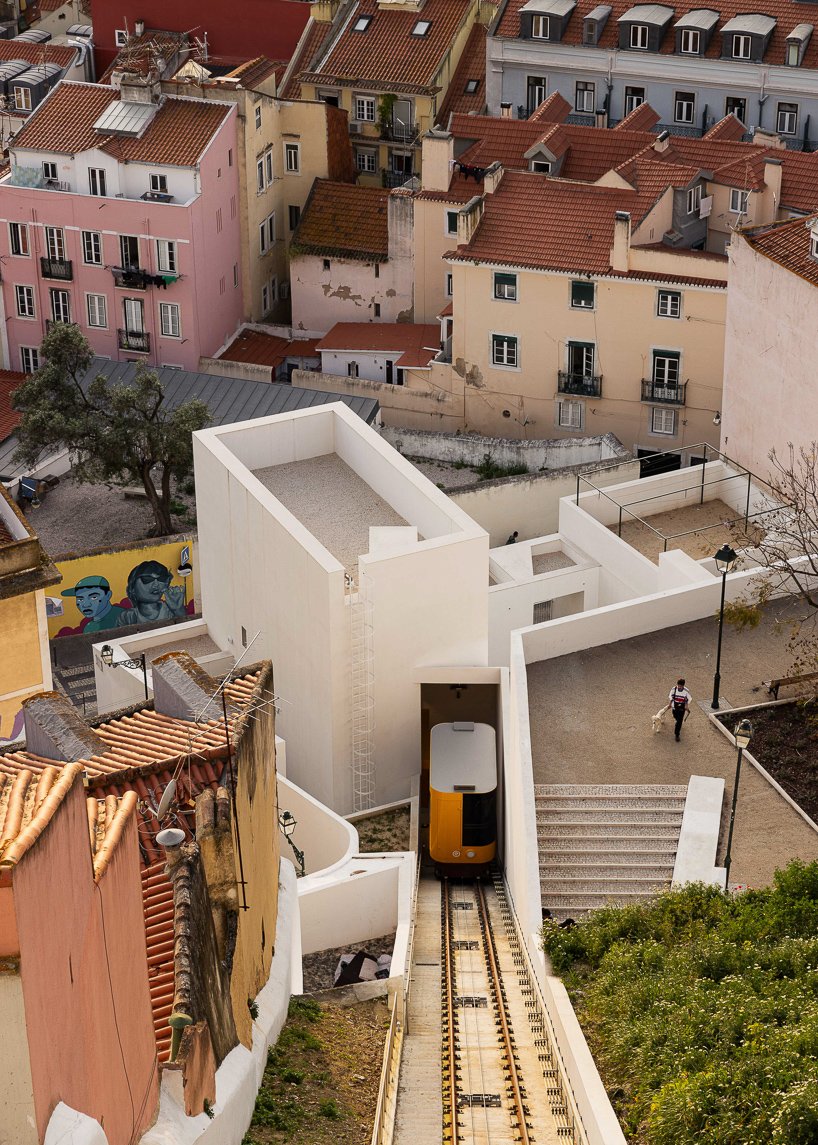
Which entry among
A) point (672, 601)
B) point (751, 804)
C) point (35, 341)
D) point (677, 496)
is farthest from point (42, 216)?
point (751, 804)

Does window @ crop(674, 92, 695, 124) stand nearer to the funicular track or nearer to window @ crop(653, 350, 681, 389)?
window @ crop(653, 350, 681, 389)

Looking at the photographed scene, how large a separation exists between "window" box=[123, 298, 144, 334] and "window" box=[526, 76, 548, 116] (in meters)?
19.8

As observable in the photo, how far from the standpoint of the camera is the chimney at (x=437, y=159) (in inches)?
2881

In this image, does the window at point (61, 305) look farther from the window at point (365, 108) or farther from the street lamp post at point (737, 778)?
the street lamp post at point (737, 778)

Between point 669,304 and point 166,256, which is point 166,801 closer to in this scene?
point 669,304

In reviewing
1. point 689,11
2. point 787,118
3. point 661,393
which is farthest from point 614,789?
point 689,11

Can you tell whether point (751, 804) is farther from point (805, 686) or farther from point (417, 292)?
point (417, 292)

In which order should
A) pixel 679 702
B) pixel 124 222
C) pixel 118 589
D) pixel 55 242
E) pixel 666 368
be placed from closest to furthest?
pixel 679 702
pixel 118 589
pixel 666 368
pixel 124 222
pixel 55 242

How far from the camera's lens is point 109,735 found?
105 ft

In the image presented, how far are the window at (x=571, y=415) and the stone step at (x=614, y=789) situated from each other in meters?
29.4

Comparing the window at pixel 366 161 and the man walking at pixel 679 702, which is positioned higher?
the window at pixel 366 161

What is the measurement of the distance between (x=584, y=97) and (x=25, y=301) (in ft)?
84.1

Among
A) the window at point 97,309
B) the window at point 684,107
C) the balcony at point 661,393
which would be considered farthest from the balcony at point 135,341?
the window at point 684,107

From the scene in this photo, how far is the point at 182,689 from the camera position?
32.4 metres
